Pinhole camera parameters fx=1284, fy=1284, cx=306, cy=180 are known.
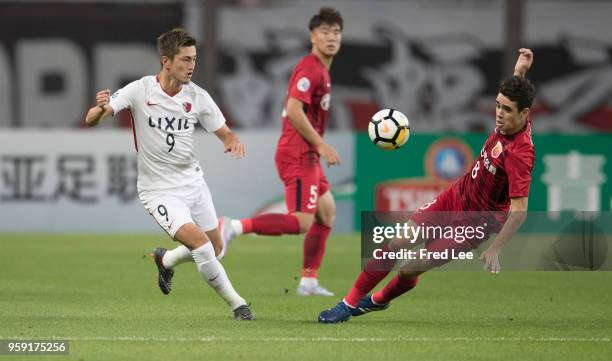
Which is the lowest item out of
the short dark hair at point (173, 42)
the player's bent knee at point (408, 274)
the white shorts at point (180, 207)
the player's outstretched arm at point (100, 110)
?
the player's bent knee at point (408, 274)

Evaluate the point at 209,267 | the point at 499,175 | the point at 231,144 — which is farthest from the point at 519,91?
the point at 209,267

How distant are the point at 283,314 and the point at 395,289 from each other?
957 millimetres

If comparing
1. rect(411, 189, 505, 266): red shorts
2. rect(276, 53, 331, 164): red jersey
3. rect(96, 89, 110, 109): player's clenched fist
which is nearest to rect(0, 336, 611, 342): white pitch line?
rect(411, 189, 505, 266): red shorts

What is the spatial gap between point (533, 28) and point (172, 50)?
18.4 m

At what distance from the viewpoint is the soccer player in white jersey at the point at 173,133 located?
8.10m

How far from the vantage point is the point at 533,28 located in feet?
84.0

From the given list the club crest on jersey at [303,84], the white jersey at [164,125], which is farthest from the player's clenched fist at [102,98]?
the club crest on jersey at [303,84]

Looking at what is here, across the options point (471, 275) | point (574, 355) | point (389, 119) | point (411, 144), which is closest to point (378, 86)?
point (411, 144)

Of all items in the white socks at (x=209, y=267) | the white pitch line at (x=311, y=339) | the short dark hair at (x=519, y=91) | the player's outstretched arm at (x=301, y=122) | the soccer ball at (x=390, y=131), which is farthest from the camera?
the player's outstretched arm at (x=301, y=122)

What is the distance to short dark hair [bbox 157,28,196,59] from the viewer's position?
8.09 metres

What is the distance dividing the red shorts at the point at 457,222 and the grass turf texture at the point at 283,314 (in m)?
0.52

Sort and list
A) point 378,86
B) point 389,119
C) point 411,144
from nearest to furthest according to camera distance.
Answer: point 389,119, point 411,144, point 378,86

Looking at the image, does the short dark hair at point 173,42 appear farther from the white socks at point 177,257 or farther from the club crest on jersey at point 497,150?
the club crest on jersey at point 497,150

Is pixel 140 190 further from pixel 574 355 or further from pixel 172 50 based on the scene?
pixel 574 355
